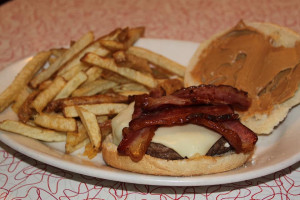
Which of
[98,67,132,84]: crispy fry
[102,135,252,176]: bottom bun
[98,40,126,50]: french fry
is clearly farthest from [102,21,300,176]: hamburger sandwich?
[98,40,126,50]: french fry

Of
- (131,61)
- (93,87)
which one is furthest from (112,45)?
(93,87)

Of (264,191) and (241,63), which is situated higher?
(241,63)

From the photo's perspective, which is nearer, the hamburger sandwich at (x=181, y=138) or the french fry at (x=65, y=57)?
the hamburger sandwich at (x=181, y=138)

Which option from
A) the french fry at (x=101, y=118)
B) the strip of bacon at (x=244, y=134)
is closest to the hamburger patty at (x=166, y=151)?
the strip of bacon at (x=244, y=134)

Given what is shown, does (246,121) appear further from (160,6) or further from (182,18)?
(160,6)

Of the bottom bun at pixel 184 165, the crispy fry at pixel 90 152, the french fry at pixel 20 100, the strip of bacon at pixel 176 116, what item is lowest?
the bottom bun at pixel 184 165

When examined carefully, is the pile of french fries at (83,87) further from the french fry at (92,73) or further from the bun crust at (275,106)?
the bun crust at (275,106)

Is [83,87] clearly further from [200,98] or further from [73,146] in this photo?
[200,98]

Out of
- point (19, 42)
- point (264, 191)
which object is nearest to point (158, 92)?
point (264, 191)
